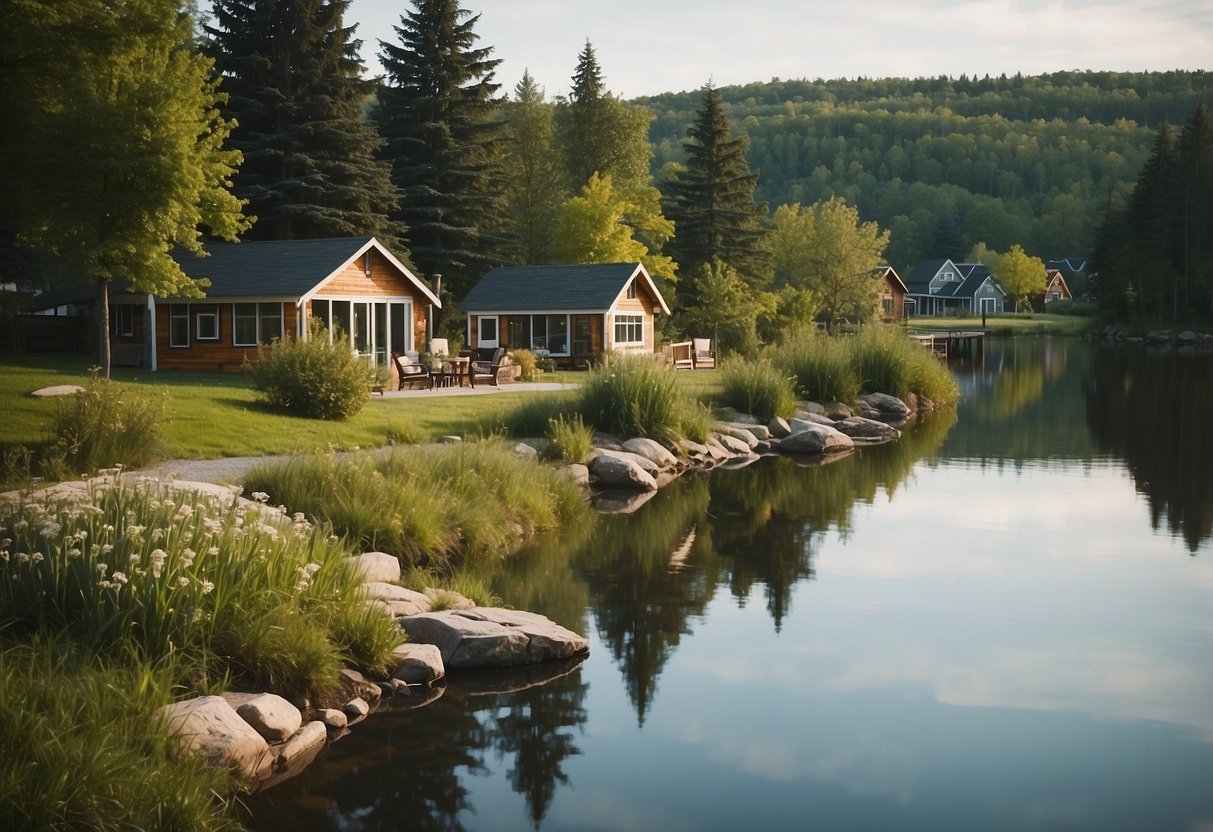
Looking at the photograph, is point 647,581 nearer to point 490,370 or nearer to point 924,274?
point 490,370

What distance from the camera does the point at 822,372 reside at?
95.6ft

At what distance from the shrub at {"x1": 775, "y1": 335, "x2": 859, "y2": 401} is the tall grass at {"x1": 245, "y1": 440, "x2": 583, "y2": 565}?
1405 cm

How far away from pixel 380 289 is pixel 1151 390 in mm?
23711

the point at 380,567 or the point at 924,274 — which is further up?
the point at 924,274

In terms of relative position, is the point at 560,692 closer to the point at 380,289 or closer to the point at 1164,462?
the point at 1164,462

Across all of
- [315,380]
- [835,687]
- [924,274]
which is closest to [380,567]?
[835,687]

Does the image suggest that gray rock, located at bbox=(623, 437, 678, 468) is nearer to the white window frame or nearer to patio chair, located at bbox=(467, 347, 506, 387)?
patio chair, located at bbox=(467, 347, 506, 387)

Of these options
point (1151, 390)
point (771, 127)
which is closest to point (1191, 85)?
point (771, 127)

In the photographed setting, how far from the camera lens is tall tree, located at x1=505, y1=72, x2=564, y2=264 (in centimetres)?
5444

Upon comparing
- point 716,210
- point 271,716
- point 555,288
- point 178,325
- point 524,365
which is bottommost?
point 271,716

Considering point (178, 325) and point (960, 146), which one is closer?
point (178, 325)

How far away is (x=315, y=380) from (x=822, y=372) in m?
13.2

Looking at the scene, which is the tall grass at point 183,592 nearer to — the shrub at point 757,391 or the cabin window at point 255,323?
the shrub at point 757,391

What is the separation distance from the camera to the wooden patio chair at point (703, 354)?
41.4 metres
